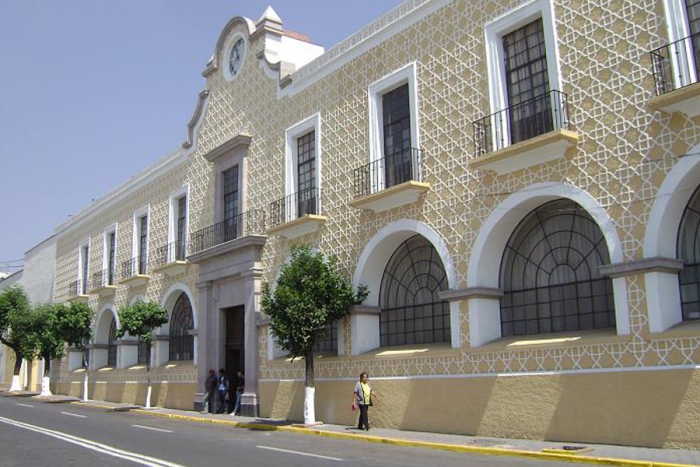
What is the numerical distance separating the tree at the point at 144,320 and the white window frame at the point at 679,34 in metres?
19.7

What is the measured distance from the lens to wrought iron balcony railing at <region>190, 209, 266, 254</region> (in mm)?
22281

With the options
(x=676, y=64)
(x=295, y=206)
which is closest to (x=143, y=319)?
(x=295, y=206)

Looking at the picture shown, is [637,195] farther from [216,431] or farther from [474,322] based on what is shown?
[216,431]

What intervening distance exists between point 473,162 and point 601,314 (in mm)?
3767

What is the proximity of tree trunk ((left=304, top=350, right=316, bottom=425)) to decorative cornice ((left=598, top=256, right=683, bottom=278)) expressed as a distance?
8059 mm

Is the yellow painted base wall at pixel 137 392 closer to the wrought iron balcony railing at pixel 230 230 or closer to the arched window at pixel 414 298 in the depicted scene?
the wrought iron balcony railing at pixel 230 230

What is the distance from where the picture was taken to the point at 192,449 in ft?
42.6

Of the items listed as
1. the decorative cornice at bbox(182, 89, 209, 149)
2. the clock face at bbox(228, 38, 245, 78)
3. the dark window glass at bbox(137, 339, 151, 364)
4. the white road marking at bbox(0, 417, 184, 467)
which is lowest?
the white road marking at bbox(0, 417, 184, 467)

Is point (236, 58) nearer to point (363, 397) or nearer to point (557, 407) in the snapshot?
point (363, 397)

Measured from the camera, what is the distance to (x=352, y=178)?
60.6 feet

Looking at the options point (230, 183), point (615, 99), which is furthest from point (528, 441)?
point (230, 183)

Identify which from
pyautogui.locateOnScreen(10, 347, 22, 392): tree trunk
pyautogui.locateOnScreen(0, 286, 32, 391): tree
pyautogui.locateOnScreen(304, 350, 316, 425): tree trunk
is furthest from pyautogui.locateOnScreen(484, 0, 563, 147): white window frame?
pyautogui.locateOnScreen(10, 347, 22, 392): tree trunk

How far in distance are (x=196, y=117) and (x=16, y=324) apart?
17.4 m

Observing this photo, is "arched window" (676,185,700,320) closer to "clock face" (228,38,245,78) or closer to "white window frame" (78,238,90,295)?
"clock face" (228,38,245,78)
